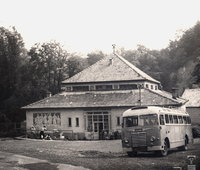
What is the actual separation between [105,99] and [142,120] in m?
23.3

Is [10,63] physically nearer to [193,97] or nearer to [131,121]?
[193,97]

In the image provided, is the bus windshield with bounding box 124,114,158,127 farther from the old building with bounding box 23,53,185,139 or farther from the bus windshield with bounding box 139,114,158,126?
the old building with bounding box 23,53,185,139

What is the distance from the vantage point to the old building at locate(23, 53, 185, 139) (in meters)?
44.8

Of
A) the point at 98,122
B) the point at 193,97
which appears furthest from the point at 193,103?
the point at 98,122

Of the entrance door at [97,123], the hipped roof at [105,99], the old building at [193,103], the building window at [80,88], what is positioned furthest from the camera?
the old building at [193,103]

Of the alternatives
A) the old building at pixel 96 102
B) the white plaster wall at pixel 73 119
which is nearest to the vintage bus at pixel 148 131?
the old building at pixel 96 102

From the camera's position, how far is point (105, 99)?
4662 cm

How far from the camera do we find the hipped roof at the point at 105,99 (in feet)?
143

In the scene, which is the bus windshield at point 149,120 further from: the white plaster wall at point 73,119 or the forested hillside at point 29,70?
the forested hillside at point 29,70

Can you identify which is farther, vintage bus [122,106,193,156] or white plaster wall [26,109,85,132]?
white plaster wall [26,109,85,132]

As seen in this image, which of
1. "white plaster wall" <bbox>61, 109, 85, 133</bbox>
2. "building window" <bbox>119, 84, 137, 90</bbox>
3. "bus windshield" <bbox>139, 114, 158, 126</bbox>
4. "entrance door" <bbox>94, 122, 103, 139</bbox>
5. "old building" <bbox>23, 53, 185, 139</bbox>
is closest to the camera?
"bus windshield" <bbox>139, 114, 158, 126</bbox>

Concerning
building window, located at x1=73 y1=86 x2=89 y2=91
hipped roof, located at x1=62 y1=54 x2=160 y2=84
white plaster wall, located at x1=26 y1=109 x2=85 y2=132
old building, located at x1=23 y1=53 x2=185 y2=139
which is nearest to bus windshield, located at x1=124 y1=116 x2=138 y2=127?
old building, located at x1=23 y1=53 x2=185 y2=139

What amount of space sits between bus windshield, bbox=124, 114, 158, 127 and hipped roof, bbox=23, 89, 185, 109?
62.6 feet

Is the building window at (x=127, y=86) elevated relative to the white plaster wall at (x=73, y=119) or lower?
elevated
